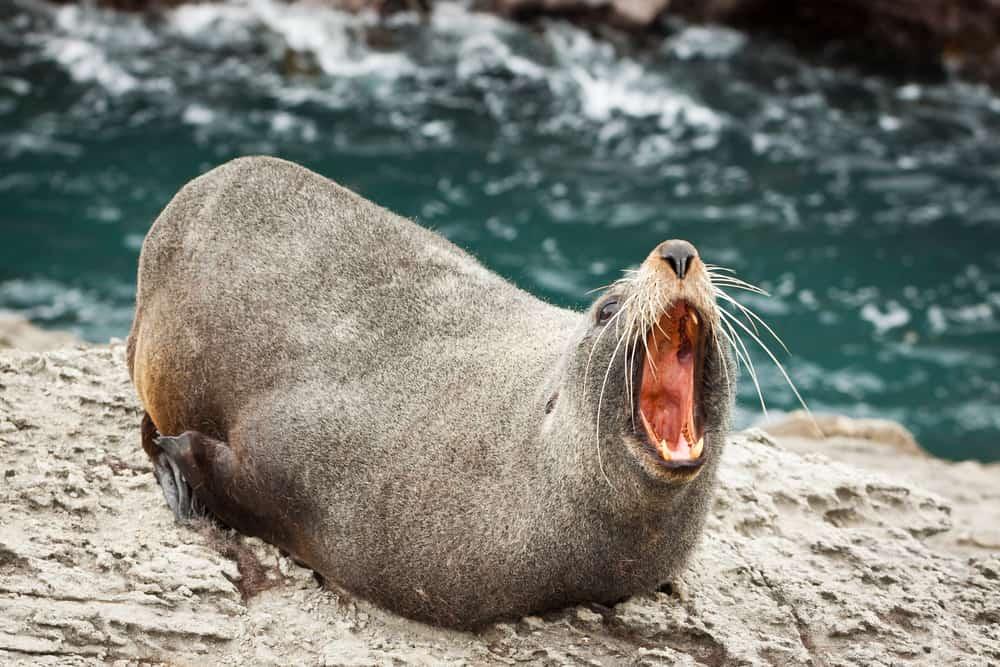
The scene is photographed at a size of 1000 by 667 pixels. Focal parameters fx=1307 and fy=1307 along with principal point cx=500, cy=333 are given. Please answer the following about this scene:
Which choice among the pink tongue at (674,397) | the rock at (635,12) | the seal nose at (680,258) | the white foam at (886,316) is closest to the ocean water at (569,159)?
the white foam at (886,316)

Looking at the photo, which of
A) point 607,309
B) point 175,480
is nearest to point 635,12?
point 175,480

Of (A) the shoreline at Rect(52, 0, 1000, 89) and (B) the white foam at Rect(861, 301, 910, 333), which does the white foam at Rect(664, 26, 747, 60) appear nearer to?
(A) the shoreline at Rect(52, 0, 1000, 89)

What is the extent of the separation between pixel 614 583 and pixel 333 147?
27.2 feet

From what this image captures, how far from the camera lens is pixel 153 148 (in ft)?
37.5

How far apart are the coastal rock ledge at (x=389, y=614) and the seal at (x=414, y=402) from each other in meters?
0.12

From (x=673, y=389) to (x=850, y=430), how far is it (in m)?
3.81

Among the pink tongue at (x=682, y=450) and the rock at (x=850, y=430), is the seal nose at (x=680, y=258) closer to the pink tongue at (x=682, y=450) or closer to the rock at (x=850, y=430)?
the pink tongue at (x=682, y=450)

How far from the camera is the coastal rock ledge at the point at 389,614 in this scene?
3.86m

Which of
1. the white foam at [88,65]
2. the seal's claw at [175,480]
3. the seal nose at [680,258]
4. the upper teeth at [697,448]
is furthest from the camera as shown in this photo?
the white foam at [88,65]

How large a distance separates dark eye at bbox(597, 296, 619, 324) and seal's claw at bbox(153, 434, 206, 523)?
5.47 feet

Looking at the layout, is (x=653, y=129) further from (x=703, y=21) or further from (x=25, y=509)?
(x=25, y=509)

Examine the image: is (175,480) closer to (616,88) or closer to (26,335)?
(26,335)

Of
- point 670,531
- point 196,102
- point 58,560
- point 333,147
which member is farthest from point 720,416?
point 196,102

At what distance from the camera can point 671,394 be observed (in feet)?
11.9
